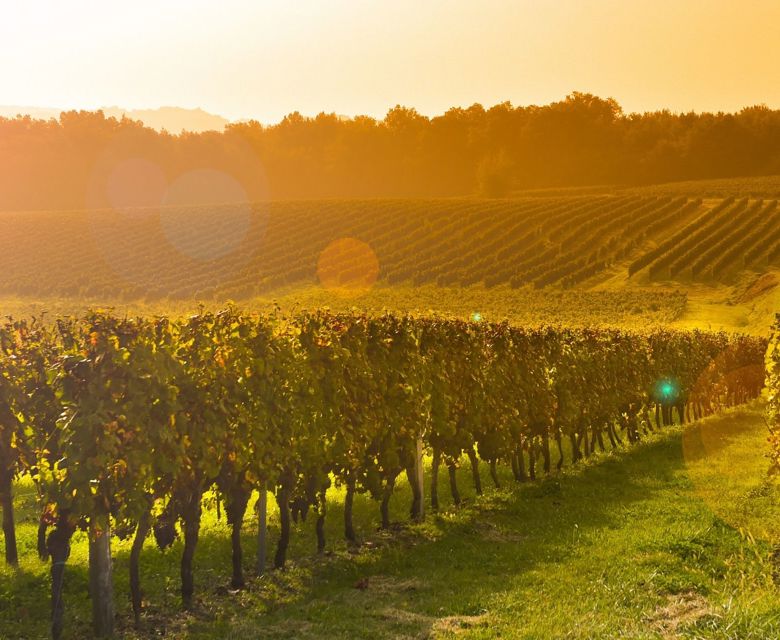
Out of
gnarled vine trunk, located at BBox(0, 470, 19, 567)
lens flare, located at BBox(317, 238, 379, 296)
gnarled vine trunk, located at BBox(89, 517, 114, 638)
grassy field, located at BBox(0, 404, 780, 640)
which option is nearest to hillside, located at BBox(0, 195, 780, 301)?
lens flare, located at BBox(317, 238, 379, 296)

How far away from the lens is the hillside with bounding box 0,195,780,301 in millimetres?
80562

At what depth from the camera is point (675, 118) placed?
164125 mm

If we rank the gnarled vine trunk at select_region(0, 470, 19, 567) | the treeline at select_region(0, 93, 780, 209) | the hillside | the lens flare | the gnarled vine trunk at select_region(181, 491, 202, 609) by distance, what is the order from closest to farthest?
the gnarled vine trunk at select_region(181, 491, 202, 609) → the gnarled vine trunk at select_region(0, 470, 19, 567) → the lens flare → the hillside → the treeline at select_region(0, 93, 780, 209)

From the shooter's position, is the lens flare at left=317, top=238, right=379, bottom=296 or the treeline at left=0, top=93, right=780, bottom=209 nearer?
the lens flare at left=317, top=238, right=379, bottom=296

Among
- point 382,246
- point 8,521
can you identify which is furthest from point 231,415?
point 382,246

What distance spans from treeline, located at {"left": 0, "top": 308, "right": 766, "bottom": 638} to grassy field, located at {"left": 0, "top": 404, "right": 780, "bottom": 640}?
63 centimetres

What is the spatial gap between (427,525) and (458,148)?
156 metres

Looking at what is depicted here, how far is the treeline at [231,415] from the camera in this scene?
29.2 ft

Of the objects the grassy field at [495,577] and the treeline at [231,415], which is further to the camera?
the treeline at [231,415]

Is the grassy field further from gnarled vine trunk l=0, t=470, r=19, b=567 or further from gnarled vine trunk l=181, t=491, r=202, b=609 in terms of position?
gnarled vine trunk l=0, t=470, r=19, b=567

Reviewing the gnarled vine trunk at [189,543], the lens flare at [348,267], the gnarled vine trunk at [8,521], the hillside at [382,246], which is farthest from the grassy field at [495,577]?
the lens flare at [348,267]

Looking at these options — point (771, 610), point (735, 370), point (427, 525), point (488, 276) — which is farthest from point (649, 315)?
point (771, 610)

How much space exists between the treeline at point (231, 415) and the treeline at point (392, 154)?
13671 centimetres

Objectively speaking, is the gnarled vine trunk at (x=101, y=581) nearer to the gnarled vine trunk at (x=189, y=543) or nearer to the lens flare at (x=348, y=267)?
the gnarled vine trunk at (x=189, y=543)
